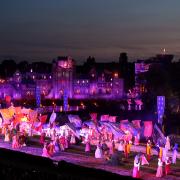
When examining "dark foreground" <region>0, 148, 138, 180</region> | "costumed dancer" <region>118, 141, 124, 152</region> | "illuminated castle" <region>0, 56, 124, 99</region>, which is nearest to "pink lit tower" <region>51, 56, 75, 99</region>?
"illuminated castle" <region>0, 56, 124, 99</region>

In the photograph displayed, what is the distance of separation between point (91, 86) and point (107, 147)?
6369 cm

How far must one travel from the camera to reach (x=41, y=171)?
664 cm

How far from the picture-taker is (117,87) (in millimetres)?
89375

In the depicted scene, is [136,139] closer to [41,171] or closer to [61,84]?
[41,171]

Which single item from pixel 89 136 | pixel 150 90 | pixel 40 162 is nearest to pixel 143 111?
pixel 150 90

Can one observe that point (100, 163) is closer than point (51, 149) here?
Yes

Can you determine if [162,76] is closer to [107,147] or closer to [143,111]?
[143,111]

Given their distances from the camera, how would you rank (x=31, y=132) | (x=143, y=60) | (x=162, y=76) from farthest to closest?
(x=143, y=60) → (x=162, y=76) → (x=31, y=132)

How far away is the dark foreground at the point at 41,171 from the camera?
6.38 m

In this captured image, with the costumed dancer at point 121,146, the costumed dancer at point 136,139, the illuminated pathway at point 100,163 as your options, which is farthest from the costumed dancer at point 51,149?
the costumed dancer at point 136,139

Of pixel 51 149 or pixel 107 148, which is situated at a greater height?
pixel 107 148

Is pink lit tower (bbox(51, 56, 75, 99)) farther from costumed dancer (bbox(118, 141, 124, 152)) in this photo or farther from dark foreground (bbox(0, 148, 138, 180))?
dark foreground (bbox(0, 148, 138, 180))

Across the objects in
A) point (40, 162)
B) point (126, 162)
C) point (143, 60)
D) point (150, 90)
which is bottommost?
point (126, 162)

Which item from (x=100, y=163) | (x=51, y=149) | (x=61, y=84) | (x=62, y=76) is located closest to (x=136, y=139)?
(x=51, y=149)
